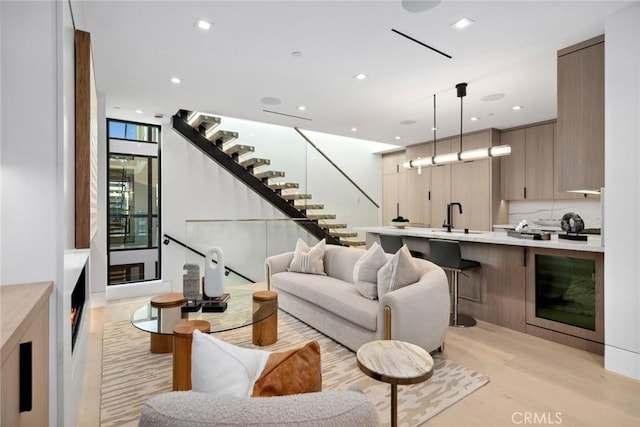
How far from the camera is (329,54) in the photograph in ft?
9.91

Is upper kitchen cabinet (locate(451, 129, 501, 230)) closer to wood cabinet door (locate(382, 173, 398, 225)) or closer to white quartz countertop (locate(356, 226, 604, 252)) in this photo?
wood cabinet door (locate(382, 173, 398, 225))

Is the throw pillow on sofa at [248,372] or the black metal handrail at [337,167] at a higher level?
the black metal handrail at [337,167]

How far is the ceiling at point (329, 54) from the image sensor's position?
2373 mm

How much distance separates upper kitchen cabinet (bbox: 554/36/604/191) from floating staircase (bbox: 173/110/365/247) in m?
4.18

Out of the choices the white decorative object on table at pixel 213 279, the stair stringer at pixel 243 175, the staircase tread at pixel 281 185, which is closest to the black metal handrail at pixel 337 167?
the staircase tread at pixel 281 185

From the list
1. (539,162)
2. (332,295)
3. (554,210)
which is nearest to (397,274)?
(332,295)

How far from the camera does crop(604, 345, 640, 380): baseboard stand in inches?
95.3

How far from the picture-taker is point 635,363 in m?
2.42

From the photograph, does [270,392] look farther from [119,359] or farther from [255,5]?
[119,359]

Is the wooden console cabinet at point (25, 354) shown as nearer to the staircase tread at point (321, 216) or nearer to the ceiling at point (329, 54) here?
the ceiling at point (329, 54)

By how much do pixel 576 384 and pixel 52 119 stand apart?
358cm

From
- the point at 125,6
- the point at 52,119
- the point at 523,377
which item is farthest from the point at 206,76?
the point at 523,377

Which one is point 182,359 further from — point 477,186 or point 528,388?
point 477,186

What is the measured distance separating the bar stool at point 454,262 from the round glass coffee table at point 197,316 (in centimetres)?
193
